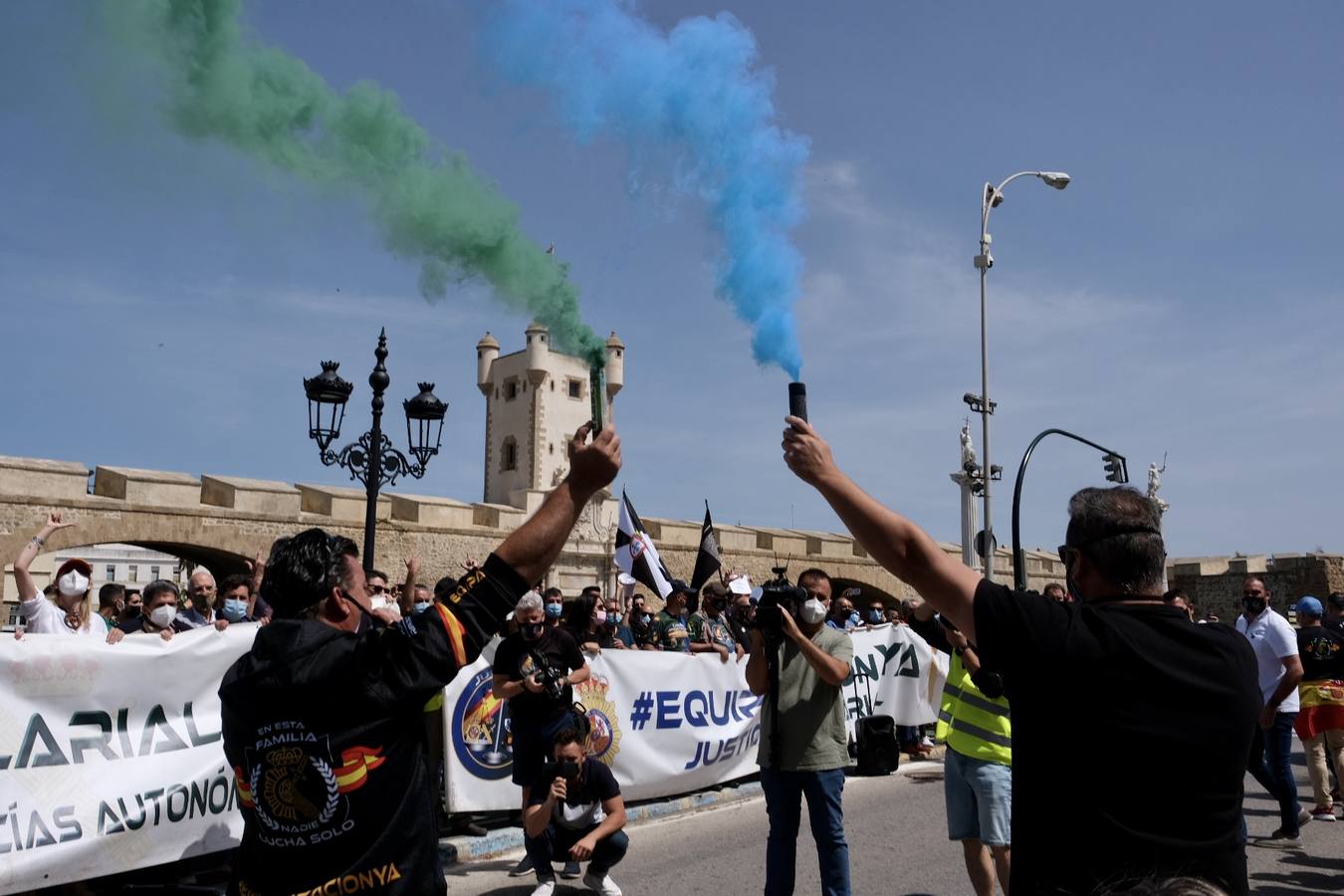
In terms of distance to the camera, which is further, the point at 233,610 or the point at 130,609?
the point at 130,609

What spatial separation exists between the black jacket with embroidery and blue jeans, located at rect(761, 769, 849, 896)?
10.4 feet

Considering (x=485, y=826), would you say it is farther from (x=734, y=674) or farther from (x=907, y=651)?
(x=907, y=651)

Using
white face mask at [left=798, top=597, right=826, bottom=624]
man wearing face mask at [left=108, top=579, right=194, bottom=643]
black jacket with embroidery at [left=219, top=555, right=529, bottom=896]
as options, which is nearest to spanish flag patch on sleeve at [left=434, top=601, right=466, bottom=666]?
black jacket with embroidery at [left=219, top=555, right=529, bottom=896]

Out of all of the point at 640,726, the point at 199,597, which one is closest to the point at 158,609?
the point at 199,597

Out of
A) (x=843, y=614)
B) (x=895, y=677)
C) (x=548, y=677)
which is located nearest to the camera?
(x=548, y=677)

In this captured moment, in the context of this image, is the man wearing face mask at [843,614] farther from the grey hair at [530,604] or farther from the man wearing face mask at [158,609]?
the man wearing face mask at [158,609]

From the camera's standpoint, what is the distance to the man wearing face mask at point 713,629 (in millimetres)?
11500

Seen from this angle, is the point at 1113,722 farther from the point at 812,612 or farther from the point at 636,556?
the point at 636,556

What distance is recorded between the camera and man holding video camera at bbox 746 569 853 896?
5406 millimetres

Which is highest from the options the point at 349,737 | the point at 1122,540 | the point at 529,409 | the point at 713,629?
the point at 529,409

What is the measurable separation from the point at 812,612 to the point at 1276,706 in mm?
4938

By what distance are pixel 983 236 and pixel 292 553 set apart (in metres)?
20.2

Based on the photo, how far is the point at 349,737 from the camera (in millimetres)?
2469

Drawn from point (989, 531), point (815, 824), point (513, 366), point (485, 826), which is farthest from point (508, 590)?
point (513, 366)
